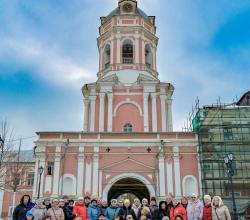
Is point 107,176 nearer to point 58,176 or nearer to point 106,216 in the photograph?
point 58,176

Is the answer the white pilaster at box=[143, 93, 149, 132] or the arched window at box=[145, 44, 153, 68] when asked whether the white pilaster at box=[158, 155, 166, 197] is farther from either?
the arched window at box=[145, 44, 153, 68]

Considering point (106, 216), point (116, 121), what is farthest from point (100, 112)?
point (106, 216)

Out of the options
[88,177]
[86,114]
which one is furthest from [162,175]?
[86,114]

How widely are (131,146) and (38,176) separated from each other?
6.86 metres

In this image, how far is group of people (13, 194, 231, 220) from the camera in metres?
9.27

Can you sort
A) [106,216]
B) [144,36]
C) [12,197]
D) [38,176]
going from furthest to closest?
1. [12,197]
2. [144,36]
3. [38,176]
4. [106,216]

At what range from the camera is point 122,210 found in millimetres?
10195

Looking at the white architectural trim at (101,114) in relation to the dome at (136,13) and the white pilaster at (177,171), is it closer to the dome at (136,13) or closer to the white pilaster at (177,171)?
the white pilaster at (177,171)

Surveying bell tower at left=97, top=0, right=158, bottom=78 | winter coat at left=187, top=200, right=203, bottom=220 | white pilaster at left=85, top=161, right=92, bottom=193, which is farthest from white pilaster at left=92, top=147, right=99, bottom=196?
winter coat at left=187, top=200, right=203, bottom=220

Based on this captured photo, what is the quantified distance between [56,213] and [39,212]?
58 cm

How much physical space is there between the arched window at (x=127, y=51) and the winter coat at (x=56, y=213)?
73.7 feet

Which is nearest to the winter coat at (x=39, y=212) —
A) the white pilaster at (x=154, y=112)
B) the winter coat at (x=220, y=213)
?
the winter coat at (x=220, y=213)

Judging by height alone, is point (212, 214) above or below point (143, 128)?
below

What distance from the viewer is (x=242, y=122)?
1009 inches
